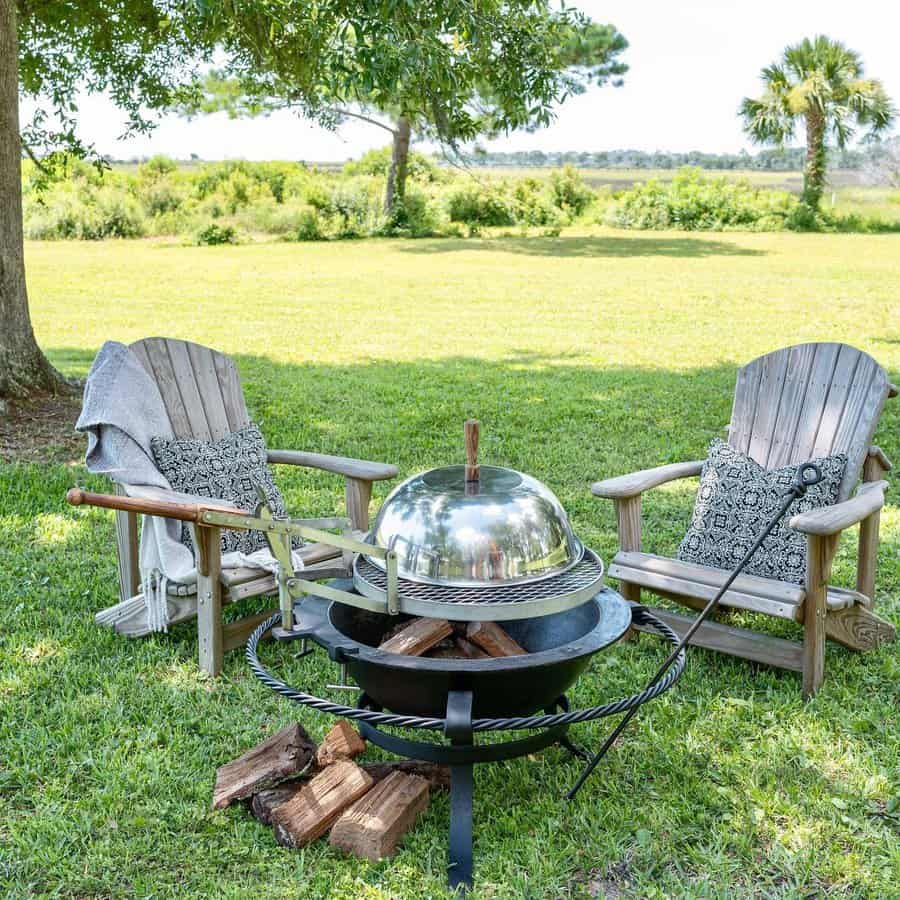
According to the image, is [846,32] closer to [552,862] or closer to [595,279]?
[595,279]

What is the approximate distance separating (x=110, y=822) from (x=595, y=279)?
14128 mm

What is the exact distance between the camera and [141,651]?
11.4 feet

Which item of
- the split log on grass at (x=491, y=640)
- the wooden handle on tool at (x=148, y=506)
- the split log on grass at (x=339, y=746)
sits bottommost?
the split log on grass at (x=339, y=746)

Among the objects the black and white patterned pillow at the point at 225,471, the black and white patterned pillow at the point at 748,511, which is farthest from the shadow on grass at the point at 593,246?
the black and white patterned pillow at the point at 225,471

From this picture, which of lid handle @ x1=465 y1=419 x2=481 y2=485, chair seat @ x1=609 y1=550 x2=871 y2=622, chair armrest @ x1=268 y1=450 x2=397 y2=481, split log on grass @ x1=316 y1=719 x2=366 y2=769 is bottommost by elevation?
split log on grass @ x1=316 y1=719 x2=366 y2=769

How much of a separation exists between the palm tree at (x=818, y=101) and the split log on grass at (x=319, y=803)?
2596 centimetres

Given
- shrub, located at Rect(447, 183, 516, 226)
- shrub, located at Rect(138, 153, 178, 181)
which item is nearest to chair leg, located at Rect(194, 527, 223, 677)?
shrub, located at Rect(447, 183, 516, 226)

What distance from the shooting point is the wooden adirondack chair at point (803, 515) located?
3064 mm

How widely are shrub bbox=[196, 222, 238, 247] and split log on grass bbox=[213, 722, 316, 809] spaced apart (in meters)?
20.7

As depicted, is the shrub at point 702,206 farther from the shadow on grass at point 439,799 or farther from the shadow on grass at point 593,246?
the shadow on grass at point 439,799

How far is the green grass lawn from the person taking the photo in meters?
2.35

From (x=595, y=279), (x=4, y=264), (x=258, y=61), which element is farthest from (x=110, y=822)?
(x=595, y=279)

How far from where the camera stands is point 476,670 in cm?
220

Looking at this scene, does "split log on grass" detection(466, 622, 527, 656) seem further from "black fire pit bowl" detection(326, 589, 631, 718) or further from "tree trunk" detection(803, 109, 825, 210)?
"tree trunk" detection(803, 109, 825, 210)
